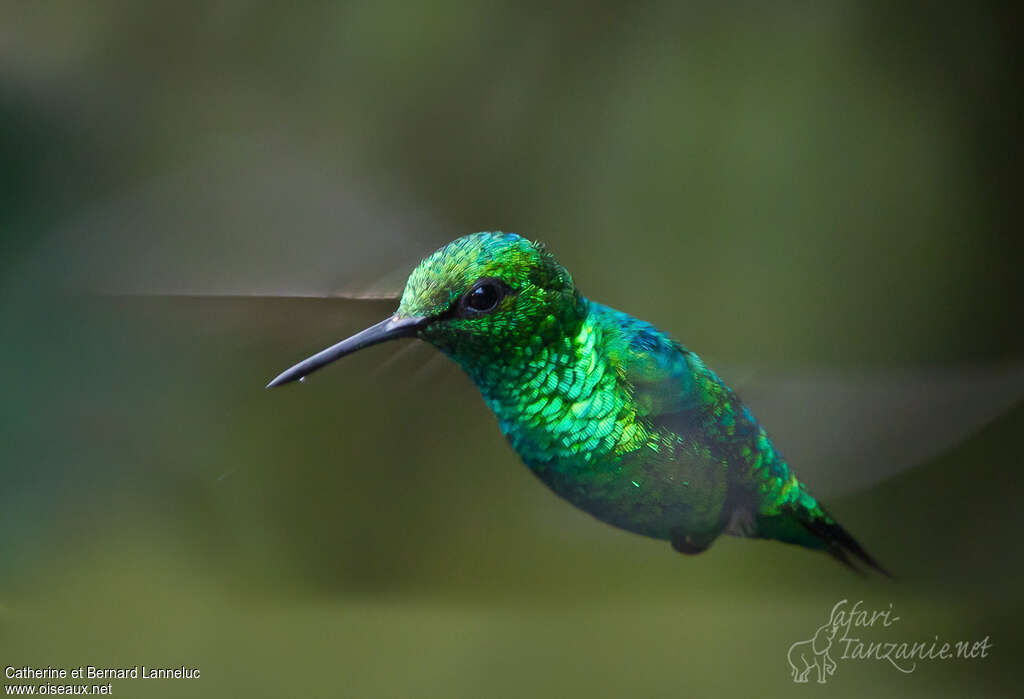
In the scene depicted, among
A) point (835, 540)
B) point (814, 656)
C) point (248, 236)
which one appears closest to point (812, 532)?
point (835, 540)

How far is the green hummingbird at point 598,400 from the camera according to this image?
0.27 meters

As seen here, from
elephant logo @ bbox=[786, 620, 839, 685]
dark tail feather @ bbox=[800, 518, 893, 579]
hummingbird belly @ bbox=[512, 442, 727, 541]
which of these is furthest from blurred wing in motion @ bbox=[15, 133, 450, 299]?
elephant logo @ bbox=[786, 620, 839, 685]

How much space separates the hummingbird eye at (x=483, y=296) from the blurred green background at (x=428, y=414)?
18 cm

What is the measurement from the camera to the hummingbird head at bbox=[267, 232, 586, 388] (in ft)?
0.87

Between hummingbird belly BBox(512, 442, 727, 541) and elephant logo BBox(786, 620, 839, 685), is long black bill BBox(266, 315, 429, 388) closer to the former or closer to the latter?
hummingbird belly BBox(512, 442, 727, 541)

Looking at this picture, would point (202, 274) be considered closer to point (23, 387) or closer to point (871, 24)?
point (23, 387)

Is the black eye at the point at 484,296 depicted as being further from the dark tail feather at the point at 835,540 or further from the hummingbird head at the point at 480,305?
the dark tail feather at the point at 835,540

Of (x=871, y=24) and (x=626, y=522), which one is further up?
(x=871, y=24)

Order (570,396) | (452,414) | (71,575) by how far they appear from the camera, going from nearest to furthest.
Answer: (570,396)
(452,414)
(71,575)

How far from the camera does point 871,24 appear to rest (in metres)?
0.65

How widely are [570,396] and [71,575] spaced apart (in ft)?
1.42

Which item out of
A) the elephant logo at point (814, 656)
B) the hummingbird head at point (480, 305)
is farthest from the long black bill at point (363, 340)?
the elephant logo at point (814, 656)

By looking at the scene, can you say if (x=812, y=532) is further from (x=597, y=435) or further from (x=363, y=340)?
(x=363, y=340)

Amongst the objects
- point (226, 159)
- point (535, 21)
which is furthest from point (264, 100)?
point (535, 21)
